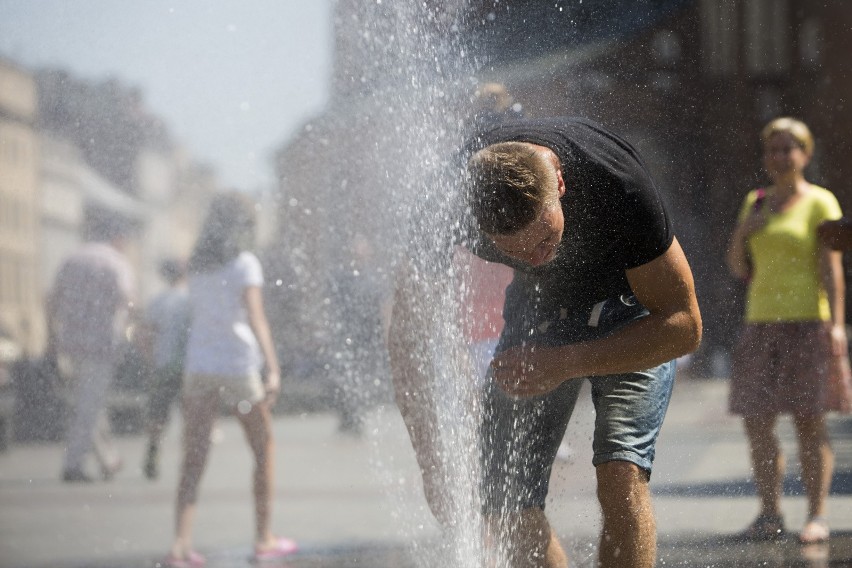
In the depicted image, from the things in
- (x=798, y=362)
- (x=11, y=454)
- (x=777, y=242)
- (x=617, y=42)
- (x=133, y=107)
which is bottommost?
(x=11, y=454)

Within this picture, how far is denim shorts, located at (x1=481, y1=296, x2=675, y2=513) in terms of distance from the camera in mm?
2521

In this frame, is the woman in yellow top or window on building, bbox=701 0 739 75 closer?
the woman in yellow top

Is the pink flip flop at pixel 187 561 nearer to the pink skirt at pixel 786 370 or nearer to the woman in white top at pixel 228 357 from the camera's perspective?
the woman in white top at pixel 228 357

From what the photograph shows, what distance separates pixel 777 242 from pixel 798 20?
2.81 metres

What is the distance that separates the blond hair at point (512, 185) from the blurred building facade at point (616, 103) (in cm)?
146

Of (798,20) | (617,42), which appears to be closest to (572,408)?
(617,42)

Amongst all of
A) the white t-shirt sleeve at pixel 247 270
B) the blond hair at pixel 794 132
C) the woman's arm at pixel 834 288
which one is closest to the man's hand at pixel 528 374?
the white t-shirt sleeve at pixel 247 270

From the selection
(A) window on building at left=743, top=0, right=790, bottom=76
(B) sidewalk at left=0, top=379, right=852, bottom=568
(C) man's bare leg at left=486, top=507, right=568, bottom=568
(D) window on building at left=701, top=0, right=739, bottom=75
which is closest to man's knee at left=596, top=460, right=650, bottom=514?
(C) man's bare leg at left=486, top=507, right=568, bottom=568

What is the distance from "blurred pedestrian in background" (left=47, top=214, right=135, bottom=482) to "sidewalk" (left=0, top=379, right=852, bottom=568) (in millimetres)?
99

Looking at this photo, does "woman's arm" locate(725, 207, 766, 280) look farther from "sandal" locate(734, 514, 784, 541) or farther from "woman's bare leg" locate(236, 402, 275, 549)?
"woman's bare leg" locate(236, 402, 275, 549)

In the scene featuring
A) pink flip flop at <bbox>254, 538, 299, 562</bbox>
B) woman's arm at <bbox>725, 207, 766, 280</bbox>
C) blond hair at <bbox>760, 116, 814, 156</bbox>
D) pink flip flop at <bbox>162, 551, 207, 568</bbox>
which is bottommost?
pink flip flop at <bbox>162, 551, 207, 568</bbox>

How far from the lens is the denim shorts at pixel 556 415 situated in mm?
2521

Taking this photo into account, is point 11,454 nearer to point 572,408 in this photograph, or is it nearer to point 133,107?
point 133,107

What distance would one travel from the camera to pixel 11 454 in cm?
402
